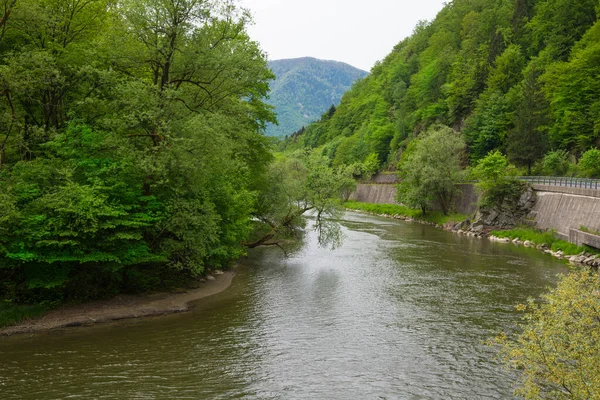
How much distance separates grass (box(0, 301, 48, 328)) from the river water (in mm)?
980

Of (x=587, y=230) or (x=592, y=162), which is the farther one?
(x=592, y=162)

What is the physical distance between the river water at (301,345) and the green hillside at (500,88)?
33425 mm

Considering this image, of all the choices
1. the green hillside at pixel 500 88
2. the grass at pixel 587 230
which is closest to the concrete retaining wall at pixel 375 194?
the green hillside at pixel 500 88

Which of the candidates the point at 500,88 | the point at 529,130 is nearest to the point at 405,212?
the point at 529,130

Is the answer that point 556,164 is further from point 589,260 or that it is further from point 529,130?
point 589,260

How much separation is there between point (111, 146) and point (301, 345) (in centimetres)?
1056

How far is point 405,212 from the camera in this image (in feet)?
200

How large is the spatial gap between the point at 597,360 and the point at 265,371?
26.9 ft

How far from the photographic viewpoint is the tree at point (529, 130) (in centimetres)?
5253

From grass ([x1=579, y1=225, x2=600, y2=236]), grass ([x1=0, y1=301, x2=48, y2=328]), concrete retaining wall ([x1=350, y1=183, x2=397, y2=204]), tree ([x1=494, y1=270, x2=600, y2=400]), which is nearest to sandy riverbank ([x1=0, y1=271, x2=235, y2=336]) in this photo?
grass ([x1=0, y1=301, x2=48, y2=328])

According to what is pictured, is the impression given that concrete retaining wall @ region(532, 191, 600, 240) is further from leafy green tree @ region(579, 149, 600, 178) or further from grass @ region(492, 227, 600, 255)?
leafy green tree @ region(579, 149, 600, 178)

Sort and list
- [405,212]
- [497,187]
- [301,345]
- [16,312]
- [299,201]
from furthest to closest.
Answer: [405,212] < [497,187] < [299,201] < [16,312] < [301,345]

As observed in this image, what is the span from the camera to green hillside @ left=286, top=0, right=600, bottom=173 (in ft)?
165

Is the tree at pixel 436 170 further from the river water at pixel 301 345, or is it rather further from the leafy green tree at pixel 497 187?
the river water at pixel 301 345
